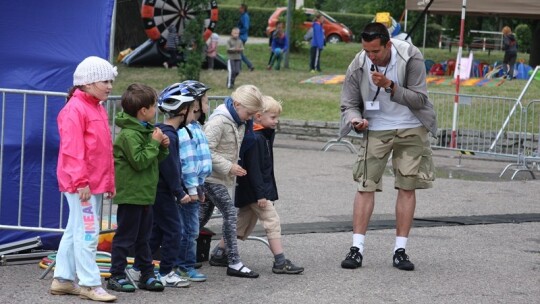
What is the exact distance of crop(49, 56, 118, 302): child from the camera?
6211 millimetres

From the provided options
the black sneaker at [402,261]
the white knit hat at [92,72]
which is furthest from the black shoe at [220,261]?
the white knit hat at [92,72]

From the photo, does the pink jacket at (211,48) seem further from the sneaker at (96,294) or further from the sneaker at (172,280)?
the sneaker at (96,294)

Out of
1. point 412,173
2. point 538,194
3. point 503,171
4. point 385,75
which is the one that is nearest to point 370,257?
point 412,173

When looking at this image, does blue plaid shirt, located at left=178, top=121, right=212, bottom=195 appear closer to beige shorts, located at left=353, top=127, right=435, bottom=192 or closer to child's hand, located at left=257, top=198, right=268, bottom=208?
child's hand, located at left=257, top=198, right=268, bottom=208

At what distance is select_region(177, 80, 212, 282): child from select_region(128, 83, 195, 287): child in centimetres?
6

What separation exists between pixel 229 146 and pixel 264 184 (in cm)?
42

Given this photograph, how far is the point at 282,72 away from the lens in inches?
1118

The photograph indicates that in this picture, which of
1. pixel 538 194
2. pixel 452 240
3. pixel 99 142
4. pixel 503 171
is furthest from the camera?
pixel 503 171

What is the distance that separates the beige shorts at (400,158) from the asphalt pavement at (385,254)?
2.07ft

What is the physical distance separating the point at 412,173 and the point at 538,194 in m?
5.28

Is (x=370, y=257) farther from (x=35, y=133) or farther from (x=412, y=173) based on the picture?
(x=35, y=133)

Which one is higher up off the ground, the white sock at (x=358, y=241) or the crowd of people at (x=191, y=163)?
the crowd of people at (x=191, y=163)

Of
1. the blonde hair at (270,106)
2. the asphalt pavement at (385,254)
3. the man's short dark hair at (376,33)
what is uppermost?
the man's short dark hair at (376,33)

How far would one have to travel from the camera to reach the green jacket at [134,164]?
6.45m
